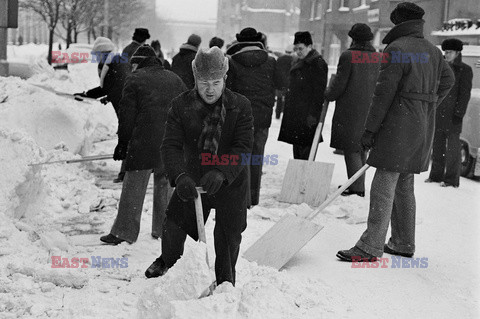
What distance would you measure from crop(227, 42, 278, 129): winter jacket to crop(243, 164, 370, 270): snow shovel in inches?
62.1

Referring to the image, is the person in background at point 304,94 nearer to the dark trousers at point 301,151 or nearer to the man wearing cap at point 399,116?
the dark trousers at point 301,151

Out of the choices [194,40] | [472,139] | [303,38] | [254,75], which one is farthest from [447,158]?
[194,40]

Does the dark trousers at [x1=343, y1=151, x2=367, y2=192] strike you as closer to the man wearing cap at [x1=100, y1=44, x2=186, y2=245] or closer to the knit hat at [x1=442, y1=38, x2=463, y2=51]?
the knit hat at [x1=442, y1=38, x2=463, y2=51]

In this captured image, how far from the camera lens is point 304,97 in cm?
745

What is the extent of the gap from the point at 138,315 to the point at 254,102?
3423mm

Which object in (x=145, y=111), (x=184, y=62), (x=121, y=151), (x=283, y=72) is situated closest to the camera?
(x=145, y=111)

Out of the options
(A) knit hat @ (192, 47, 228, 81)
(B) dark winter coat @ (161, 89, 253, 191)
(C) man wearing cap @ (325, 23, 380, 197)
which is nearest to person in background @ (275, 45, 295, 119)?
(C) man wearing cap @ (325, 23, 380, 197)

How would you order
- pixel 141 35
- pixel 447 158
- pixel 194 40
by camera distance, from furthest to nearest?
1. pixel 194 40
2. pixel 141 35
3. pixel 447 158

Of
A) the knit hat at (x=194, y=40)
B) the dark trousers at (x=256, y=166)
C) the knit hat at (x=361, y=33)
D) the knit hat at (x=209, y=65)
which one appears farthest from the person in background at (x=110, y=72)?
the knit hat at (x=209, y=65)

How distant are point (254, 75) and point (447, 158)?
302 centimetres

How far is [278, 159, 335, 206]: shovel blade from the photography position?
23.4 feet

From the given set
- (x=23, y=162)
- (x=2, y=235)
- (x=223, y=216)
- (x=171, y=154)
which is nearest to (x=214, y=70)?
(x=171, y=154)

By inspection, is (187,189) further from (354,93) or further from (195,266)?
(354,93)

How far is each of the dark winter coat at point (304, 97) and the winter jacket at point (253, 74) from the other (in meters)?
0.76
